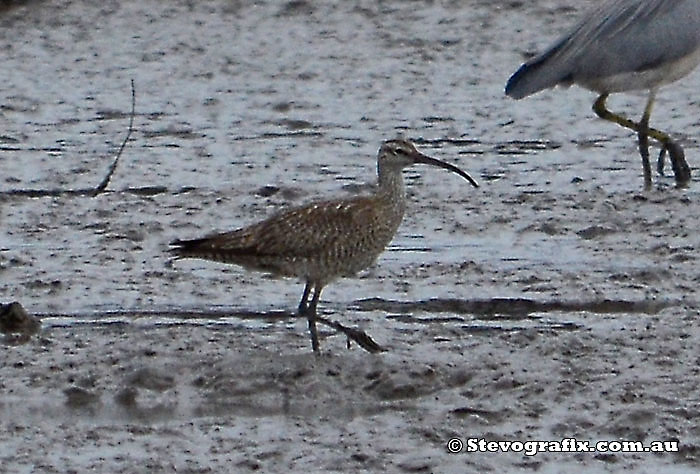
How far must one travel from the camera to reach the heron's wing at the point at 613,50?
392 inches

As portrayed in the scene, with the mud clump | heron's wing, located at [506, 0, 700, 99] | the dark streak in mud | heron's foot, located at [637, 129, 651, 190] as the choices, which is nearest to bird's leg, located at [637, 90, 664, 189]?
heron's foot, located at [637, 129, 651, 190]

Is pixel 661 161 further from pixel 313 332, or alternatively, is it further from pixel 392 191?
pixel 313 332

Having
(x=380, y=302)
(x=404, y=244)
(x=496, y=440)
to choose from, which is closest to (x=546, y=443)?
(x=496, y=440)

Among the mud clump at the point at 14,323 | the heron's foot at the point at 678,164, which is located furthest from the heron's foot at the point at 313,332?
the heron's foot at the point at 678,164

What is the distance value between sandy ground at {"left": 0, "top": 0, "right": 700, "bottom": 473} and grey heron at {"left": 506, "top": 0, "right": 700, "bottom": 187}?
332 mm

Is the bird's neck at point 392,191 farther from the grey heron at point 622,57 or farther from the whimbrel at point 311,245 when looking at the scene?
the grey heron at point 622,57

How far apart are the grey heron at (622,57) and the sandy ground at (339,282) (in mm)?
332

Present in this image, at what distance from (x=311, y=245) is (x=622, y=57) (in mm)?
3436

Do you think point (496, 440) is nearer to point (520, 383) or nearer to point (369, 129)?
point (520, 383)

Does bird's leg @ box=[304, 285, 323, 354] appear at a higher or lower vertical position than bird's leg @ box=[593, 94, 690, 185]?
higher

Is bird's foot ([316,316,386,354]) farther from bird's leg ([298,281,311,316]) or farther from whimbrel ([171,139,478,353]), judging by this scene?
bird's leg ([298,281,311,316])

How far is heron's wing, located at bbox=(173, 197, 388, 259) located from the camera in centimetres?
706

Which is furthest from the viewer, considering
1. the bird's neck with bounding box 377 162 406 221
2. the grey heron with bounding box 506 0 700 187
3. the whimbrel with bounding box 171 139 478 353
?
the grey heron with bounding box 506 0 700 187

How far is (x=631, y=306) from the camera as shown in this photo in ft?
24.3
